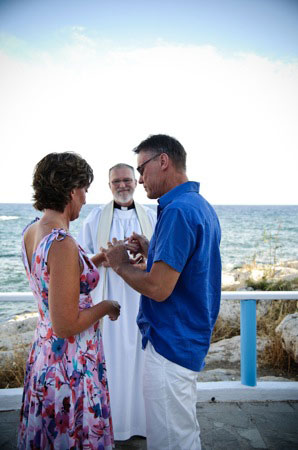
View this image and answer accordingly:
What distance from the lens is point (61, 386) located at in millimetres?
1589

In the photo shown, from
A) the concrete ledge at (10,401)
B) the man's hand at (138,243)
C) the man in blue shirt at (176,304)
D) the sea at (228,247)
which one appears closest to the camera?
the man in blue shirt at (176,304)

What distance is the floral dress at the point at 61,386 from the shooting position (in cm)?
158

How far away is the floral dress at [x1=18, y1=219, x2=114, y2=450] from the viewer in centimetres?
158

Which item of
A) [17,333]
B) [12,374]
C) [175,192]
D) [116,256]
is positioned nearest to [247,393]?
[116,256]

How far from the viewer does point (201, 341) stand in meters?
1.78

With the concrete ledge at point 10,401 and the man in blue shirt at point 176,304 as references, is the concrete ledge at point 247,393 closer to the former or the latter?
the concrete ledge at point 10,401

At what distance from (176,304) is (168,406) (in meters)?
0.44

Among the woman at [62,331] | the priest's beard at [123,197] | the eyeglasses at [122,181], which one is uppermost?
the eyeglasses at [122,181]

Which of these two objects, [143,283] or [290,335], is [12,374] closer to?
[290,335]

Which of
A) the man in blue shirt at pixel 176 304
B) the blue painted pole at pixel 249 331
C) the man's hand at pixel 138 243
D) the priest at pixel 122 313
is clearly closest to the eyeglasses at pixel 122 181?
the priest at pixel 122 313

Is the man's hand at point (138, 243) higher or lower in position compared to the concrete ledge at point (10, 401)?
higher

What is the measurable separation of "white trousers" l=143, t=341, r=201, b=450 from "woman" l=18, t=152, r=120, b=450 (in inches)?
7.9

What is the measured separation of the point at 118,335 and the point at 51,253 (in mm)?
1662

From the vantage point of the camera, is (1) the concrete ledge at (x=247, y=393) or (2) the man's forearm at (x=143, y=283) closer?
(2) the man's forearm at (x=143, y=283)
